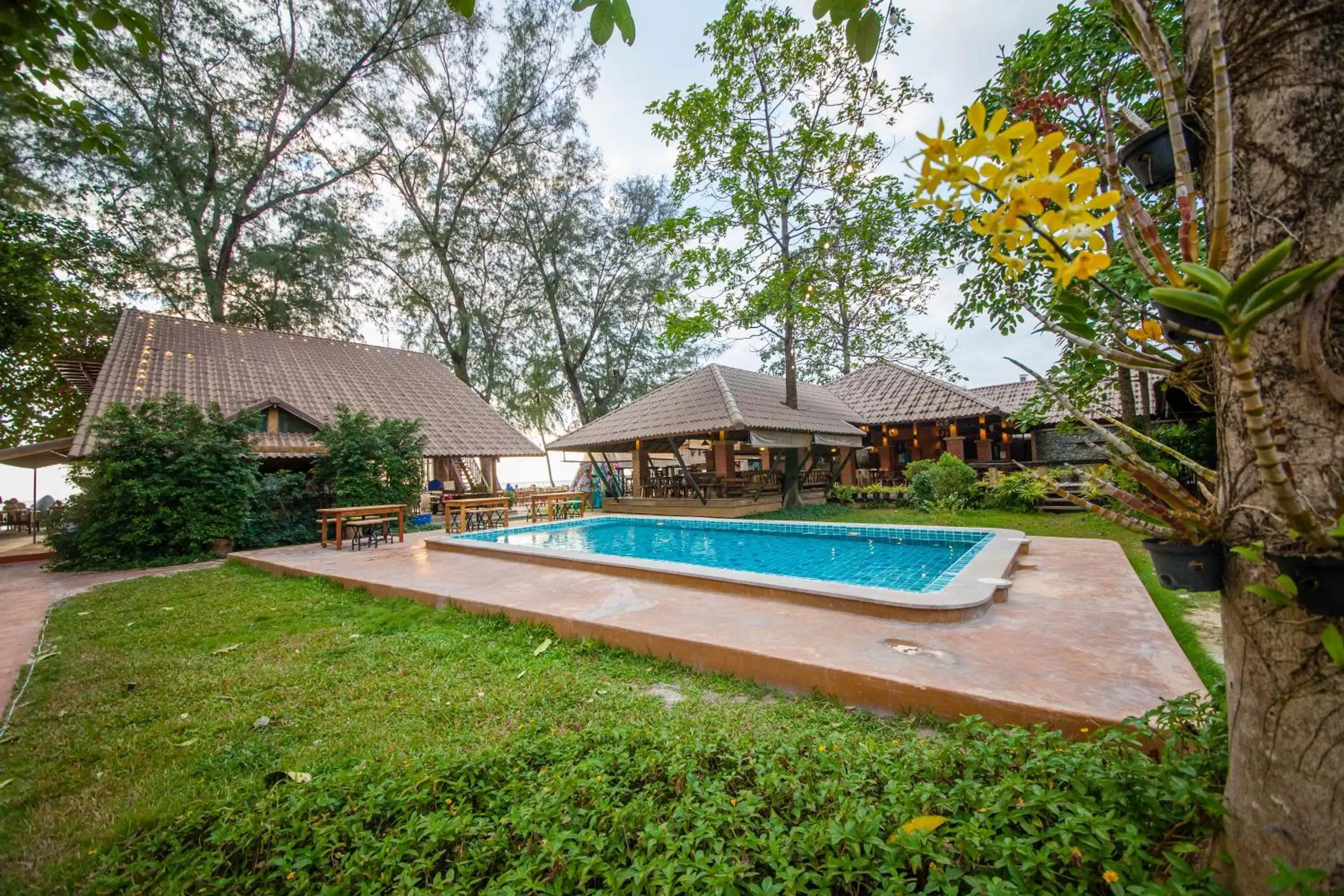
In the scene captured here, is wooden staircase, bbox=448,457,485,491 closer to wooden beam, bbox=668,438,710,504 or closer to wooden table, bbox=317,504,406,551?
wooden table, bbox=317,504,406,551

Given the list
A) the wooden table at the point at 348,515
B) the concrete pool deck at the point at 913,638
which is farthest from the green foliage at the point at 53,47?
the wooden table at the point at 348,515

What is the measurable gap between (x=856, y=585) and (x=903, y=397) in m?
15.6

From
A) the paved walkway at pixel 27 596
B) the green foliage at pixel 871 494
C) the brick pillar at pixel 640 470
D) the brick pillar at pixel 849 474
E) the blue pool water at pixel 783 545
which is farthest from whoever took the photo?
the brick pillar at pixel 849 474

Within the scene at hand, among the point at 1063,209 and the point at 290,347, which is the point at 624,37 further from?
the point at 290,347

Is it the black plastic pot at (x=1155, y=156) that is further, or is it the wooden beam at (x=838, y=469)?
the wooden beam at (x=838, y=469)

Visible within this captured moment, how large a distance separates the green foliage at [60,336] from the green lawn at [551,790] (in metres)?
14.8

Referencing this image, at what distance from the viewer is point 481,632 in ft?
15.1

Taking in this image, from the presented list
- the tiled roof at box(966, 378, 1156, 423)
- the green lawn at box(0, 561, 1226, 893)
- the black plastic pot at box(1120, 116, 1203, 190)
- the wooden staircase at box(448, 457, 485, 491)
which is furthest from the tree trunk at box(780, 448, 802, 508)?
the black plastic pot at box(1120, 116, 1203, 190)

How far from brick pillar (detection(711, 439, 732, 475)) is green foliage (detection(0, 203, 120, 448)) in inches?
635

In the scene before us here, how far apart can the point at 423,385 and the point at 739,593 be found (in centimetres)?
1558

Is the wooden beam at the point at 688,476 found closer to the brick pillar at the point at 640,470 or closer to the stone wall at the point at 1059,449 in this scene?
the brick pillar at the point at 640,470

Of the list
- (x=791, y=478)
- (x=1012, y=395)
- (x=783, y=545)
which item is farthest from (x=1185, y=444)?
(x=1012, y=395)

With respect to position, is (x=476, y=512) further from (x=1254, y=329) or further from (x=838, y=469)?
(x=1254, y=329)

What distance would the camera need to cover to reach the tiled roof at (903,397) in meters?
17.4
